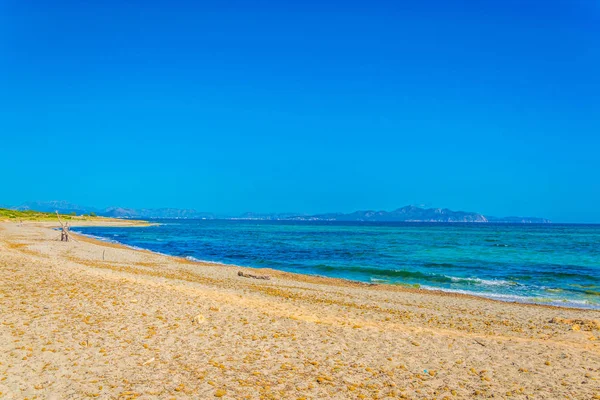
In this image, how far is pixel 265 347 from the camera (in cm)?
991

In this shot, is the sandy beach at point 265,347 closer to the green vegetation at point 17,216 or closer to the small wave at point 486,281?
the small wave at point 486,281

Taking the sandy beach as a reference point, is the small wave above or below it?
below

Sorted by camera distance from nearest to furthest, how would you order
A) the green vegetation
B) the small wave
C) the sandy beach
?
the sandy beach
the small wave
the green vegetation

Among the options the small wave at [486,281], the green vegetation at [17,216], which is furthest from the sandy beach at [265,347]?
the green vegetation at [17,216]

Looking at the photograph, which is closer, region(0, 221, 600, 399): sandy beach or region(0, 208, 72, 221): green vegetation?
region(0, 221, 600, 399): sandy beach

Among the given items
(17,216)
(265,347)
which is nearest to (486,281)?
(265,347)

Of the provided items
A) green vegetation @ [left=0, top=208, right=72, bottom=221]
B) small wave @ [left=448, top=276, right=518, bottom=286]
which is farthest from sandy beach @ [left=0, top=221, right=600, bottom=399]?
green vegetation @ [left=0, top=208, right=72, bottom=221]

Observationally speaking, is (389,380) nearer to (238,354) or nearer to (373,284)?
(238,354)

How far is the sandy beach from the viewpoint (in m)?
7.70

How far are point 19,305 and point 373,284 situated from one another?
18.0 m

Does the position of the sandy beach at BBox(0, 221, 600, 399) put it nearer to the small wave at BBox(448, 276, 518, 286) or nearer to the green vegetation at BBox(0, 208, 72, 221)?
the small wave at BBox(448, 276, 518, 286)

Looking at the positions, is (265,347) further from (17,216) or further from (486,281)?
(17,216)

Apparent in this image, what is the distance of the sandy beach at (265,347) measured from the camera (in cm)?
770

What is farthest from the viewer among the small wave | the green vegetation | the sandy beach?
the green vegetation
